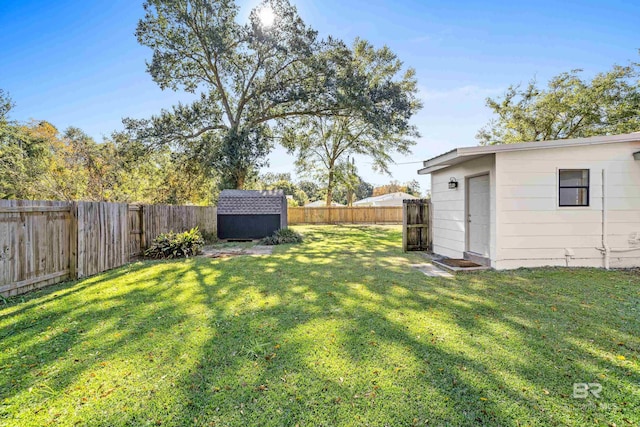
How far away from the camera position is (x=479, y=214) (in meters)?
6.65

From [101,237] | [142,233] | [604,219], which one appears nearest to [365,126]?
[604,219]

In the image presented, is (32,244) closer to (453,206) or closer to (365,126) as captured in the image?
(453,206)

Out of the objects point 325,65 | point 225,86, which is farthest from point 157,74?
point 325,65

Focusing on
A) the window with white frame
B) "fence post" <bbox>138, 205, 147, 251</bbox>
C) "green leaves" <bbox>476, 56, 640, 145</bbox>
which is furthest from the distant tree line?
"green leaves" <bbox>476, 56, 640, 145</bbox>

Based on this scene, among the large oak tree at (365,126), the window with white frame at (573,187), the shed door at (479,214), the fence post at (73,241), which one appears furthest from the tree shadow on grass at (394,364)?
the large oak tree at (365,126)

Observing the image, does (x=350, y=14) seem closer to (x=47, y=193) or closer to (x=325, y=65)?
(x=325, y=65)

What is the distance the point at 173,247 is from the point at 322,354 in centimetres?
661

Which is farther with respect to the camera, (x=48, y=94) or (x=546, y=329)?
(x=48, y=94)

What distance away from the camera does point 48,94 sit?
50.1ft

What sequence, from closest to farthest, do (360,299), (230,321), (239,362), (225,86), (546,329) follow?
(239,362) → (546,329) → (230,321) → (360,299) → (225,86)

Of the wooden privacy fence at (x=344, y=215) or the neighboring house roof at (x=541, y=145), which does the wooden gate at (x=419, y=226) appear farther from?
the wooden privacy fence at (x=344, y=215)

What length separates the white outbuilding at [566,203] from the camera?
233 inches

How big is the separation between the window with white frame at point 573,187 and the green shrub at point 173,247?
9.12 metres

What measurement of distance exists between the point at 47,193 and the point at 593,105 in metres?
25.3
